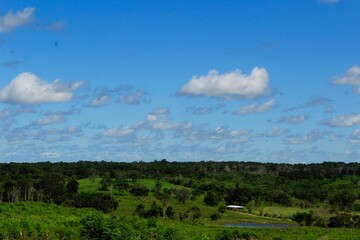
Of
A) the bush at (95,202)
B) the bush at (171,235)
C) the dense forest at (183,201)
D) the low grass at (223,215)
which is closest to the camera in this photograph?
the bush at (171,235)

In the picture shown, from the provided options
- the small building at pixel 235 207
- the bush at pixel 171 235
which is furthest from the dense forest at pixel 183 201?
the bush at pixel 171 235

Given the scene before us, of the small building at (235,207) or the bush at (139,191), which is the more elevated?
the bush at (139,191)

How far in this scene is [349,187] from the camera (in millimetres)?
193875

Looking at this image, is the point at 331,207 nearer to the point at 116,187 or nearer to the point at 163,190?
the point at 163,190

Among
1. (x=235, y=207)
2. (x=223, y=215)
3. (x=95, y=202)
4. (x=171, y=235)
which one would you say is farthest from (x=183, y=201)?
(x=171, y=235)

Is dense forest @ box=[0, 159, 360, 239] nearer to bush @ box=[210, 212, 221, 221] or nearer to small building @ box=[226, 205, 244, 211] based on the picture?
bush @ box=[210, 212, 221, 221]

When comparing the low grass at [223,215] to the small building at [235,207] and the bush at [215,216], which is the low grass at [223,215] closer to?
the bush at [215,216]

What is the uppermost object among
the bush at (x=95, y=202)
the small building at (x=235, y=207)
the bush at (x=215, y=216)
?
the bush at (x=95, y=202)

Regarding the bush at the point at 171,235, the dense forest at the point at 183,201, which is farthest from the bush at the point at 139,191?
the bush at the point at 171,235

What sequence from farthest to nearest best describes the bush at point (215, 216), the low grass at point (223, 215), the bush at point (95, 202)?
the bush at point (215, 216)
the bush at point (95, 202)
the low grass at point (223, 215)

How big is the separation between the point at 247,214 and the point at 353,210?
3156 cm

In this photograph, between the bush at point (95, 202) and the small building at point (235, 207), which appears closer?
the bush at point (95, 202)

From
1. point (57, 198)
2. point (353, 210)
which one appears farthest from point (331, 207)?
point (57, 198)

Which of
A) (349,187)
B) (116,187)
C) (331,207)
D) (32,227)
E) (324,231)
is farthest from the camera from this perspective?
(349,187)
